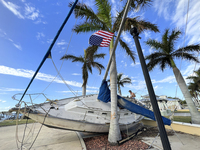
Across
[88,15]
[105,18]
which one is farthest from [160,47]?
[88,15]

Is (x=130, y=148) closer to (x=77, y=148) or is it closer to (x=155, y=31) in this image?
(x=77, y=148)

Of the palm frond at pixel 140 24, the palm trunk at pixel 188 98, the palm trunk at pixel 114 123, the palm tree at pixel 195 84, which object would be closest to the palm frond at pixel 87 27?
the palm frond at pixel 140 24

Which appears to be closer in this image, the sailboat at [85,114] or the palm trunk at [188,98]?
the sailboat at [85,114]

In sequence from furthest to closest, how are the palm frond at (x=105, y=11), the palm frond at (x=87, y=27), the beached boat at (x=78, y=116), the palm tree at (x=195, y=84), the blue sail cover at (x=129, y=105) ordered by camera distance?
the palm tree at (x=195, y=84) → the palm frond at (x=87, y=27) → the palm frond at (x=105, y=11) → the blue sail cover at (x=129, y=105) → the beached boat at (x=78, y=116)

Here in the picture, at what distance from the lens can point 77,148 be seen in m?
4.79

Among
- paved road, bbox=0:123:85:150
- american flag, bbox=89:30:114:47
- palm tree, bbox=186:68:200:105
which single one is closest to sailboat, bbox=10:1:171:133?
paved road, bbox=0:123:85:150

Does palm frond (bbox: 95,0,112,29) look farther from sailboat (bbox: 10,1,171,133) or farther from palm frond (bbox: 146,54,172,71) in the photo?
palm frond (bbox: 146,54,172,71)

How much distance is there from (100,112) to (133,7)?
7.97 metres

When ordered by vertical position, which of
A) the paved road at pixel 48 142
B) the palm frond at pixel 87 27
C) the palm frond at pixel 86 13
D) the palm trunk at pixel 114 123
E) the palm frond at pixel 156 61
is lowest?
the paved road at pixel 48 142

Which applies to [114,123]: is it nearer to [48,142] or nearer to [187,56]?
[48,142]

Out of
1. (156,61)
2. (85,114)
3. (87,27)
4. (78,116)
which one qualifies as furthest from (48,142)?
(156,61)

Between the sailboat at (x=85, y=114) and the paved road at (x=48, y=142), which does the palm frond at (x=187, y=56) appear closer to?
the sailboat at (x=85, y=114)

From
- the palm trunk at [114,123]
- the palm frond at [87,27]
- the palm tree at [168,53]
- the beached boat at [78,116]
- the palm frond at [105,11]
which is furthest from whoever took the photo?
the palm tree at [168,53]

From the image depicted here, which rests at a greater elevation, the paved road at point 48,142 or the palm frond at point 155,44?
the palm frond at point 155,44
